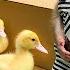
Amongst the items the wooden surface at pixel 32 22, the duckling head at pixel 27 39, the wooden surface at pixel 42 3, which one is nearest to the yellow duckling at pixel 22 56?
the duckling head at pixel 27 39

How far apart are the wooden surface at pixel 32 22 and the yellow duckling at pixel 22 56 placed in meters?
0.25

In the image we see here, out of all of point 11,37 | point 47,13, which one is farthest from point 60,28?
point 11,37

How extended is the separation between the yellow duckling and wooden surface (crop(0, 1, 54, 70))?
0.83 ft

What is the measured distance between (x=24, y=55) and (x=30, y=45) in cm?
4

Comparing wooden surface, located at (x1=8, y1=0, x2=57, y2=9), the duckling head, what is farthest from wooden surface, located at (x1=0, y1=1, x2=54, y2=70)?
the duckling head

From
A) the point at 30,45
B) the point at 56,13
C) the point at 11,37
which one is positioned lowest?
the point at 11,37

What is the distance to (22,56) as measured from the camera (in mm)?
840

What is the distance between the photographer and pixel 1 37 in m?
1.10

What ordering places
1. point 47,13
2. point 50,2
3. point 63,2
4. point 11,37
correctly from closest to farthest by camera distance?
1. point 63,2
2. point 50,2
3. point 47,13
4. point 11,37

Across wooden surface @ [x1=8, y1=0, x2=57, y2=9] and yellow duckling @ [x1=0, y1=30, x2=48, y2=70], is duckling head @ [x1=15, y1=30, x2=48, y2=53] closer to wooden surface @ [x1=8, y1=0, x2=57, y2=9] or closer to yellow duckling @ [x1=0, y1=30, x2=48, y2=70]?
yellow duckling @ [x1=0, y1=30, x2=48, y2=70]

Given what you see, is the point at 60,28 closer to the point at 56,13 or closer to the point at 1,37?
the point at 56,13

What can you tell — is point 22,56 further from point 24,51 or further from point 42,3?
point 42,3

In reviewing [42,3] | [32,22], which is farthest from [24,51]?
[32,22]

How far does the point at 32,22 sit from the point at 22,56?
1.08ft
